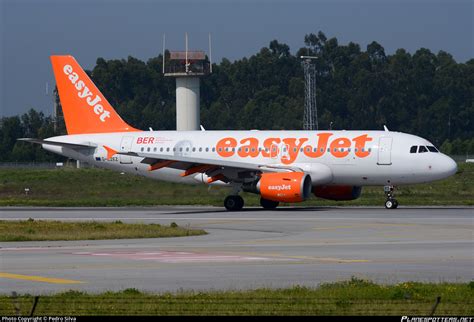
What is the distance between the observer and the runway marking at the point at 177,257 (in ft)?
81.3

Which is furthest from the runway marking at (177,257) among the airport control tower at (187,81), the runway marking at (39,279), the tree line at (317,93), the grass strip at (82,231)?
the tree line at (317,93)

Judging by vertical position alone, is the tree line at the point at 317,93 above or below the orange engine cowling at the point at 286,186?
above

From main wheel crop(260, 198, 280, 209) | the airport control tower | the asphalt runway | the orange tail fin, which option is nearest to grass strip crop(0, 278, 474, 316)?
the asphalt runway

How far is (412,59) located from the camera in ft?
513

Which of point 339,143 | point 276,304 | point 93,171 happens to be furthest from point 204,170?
point 276,304

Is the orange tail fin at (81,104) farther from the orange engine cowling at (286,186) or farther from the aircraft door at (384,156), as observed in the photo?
the aircraft door at (384,156)

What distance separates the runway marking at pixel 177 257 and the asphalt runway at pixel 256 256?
2 centimetres

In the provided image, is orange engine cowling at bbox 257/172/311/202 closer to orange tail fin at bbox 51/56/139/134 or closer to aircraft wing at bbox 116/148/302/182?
aircraft wing at bbox 116/148/302/182

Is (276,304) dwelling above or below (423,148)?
below

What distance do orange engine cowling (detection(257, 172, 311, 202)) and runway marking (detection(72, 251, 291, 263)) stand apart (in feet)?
65.0

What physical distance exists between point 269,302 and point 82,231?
1795cm

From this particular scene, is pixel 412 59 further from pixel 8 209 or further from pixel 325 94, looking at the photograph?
pixel 8 209

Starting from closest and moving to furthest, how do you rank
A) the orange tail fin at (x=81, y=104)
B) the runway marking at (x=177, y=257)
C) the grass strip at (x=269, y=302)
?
the grass strip at (x=269, y=302), the runway marking at (x=177, y=257), the orange tail fin at (x=81, y=104)

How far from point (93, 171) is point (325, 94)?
76.0 meters
